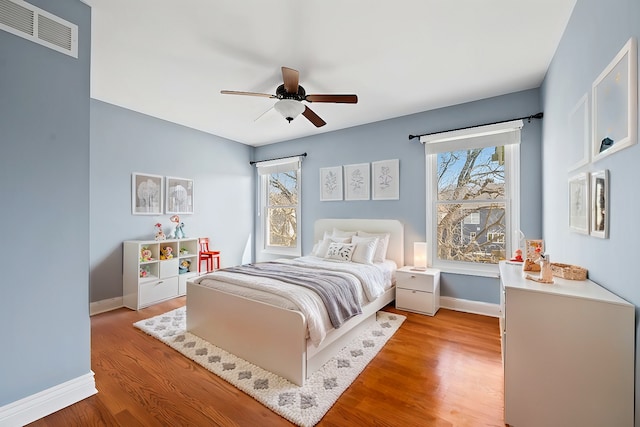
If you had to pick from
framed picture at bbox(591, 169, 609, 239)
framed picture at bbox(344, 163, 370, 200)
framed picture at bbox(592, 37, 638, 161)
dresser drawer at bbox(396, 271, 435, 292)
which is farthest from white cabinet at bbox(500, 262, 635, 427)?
framed picture at bbox(344, 163, 370, 200)

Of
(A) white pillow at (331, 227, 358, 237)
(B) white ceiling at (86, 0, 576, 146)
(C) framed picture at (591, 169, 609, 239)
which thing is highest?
(B) white ceiling at (86, 0, 576, 146)

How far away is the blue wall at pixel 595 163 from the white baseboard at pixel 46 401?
122 inches

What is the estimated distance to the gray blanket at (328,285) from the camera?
2.39 metres

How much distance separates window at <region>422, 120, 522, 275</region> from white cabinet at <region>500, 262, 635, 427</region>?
1.97m

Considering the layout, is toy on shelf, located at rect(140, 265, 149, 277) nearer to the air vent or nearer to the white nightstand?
the air vent

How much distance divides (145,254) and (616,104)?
4.72 meters

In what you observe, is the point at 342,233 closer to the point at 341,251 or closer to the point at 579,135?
the point at 341,251

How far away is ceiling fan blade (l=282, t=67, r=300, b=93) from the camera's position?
2320mm

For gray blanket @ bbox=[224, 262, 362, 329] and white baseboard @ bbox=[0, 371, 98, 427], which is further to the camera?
gray blanket @ bbox=[224, 262, 362, 329]

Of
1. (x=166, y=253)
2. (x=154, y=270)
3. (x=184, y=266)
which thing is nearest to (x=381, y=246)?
(x=184, y=266)

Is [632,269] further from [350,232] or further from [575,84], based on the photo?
[350,232]

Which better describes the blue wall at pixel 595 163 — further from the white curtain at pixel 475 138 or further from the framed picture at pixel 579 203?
the white curtain at pixel 475 138

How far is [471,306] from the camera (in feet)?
11.6

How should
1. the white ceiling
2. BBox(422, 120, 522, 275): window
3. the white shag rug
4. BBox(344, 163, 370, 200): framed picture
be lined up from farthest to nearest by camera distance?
1. BBox(344, 163, 370, 200): framed picture
2. BBox(422, 120, 522, 275): window
3. the white ceiling
4. the white shag rug
